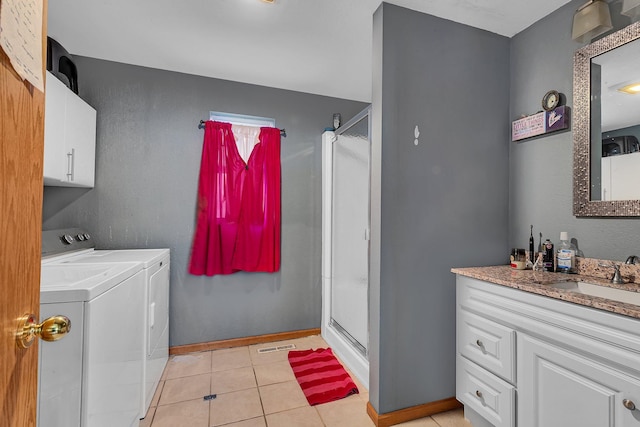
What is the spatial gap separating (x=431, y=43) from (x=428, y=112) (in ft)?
1.42

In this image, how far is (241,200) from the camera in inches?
106

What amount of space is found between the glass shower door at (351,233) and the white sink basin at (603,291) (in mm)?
1183

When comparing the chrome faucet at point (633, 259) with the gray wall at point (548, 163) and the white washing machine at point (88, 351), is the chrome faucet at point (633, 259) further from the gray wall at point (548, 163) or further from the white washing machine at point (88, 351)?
the white washing machine at point (88, 351)

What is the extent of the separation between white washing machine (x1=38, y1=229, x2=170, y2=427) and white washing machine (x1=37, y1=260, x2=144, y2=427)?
20 centimetres

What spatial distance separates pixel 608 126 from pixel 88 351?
2601 millimetres

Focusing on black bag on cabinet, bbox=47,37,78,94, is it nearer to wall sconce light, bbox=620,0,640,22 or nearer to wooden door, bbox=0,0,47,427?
wooden door, bbox=0,0,47,427

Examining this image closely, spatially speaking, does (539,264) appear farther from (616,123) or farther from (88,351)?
(88,351)

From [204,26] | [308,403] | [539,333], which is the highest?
[204,26]

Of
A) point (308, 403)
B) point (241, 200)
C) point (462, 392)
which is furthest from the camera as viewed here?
point (241, 200)

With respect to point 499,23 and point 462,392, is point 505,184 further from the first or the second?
point 462,392

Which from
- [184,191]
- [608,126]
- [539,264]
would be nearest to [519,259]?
[539,264]

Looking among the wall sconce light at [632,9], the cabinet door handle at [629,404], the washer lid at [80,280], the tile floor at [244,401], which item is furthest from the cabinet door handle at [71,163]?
the wall sconce light at [632,9]

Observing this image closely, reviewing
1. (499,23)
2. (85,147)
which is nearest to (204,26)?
(85,147)

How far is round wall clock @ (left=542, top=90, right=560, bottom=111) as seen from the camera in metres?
1.74
